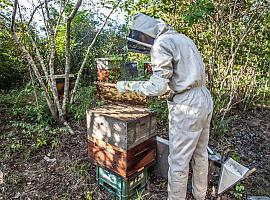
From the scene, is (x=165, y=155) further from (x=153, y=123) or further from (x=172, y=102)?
(x=172, y=102)

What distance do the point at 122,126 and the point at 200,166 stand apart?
0.92 meters

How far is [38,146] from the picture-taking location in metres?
3.36

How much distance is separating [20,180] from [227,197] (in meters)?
2.35

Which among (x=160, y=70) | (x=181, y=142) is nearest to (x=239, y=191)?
(x=181, y=142)

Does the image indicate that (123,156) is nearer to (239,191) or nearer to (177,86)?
(177,86)

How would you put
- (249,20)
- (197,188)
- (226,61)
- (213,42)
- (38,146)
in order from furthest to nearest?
1. (226,61)
2. (213,42)
3. (249,20)
4. (38,146)
5. (197,188)

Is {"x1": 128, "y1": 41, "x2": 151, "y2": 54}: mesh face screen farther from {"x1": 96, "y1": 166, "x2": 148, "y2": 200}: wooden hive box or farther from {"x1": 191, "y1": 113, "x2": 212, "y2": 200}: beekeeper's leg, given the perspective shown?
{"x1": 96, "y1": 166, "x2": 148, "y2": 200}: wooden hive box

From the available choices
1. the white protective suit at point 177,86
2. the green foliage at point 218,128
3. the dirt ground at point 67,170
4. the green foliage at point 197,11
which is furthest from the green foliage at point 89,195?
the green foliage at point 197,11

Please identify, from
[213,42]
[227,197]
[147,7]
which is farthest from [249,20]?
[227,197]

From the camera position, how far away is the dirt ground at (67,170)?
2.65m

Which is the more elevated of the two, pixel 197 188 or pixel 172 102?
pixel 172 102

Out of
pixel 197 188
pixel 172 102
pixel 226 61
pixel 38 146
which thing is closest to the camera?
pixel 172 102

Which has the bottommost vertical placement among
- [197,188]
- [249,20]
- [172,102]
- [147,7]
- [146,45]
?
[197,188]

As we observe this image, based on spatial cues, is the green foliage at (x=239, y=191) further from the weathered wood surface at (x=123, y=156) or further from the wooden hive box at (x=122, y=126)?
the wooden hive box at (x=122, y=126)
